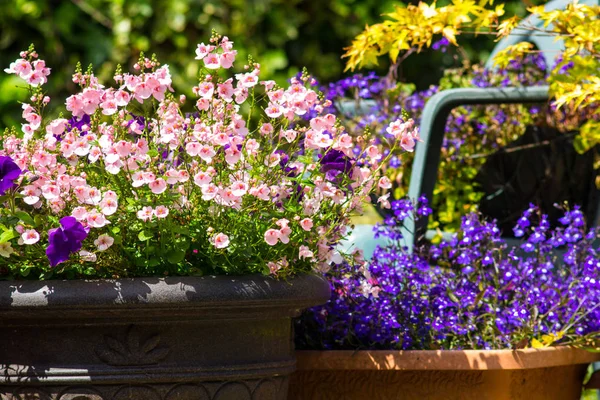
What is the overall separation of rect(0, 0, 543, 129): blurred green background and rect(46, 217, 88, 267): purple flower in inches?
140

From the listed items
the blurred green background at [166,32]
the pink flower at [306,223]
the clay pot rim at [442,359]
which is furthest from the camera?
the blurred green background at [166,32]

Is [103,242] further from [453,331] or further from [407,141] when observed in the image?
[453,331]

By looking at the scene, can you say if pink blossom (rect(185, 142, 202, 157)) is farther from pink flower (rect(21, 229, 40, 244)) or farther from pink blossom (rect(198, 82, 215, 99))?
pink flower (rect(21, 229, 40, 244))

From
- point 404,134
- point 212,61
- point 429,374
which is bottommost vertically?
point 429,374

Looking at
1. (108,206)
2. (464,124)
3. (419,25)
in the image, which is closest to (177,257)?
(108,206)

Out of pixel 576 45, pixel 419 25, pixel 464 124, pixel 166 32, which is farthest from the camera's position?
pixel 166 32

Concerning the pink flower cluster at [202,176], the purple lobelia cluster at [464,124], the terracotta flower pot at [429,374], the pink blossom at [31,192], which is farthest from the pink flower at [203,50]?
the purple lobelia cluster at [464,124]

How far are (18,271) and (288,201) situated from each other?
491mm

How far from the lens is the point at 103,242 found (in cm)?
153

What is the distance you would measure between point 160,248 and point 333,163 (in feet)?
1.15

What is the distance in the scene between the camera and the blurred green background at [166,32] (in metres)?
5.03

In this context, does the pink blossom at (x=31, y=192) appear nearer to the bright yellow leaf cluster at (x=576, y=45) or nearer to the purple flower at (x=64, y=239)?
the purple flower at (x=64, y=239)

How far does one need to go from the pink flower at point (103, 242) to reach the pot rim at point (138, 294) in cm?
6

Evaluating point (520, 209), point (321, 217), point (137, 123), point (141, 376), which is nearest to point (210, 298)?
point (141, 376)
